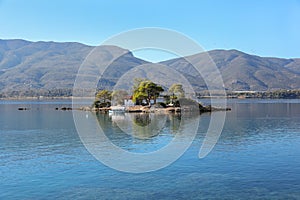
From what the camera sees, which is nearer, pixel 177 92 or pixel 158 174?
pixel 158 174

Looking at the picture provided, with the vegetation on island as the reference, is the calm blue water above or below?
below

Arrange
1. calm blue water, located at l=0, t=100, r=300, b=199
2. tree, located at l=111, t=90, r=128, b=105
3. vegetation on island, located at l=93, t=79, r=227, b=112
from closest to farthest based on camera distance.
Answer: calm blue water, located at l=0, t=100, r=300, b=199 < vegetation on island, located at l=93, t=79, r=227, b=112 < tree, located at l=111, t=90, r=128, b=105

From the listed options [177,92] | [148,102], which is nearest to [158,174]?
[177,92]

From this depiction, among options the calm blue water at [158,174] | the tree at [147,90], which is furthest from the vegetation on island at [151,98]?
the calm blue water at [158,174]

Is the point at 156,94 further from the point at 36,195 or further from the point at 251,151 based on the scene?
the point at 36,195

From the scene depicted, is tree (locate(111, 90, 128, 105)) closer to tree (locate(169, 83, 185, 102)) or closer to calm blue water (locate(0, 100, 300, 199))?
tree (locate(169, 83, 185, 102))

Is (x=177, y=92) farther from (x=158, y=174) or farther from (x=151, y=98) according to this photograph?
(x=158, y=174)

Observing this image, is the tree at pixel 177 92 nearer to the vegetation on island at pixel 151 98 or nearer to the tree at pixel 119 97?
the vegetation on island at pixel 151 98

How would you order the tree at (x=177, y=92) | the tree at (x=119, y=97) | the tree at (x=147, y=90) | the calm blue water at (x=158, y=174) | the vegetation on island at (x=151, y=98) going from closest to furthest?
the calm blue water at (x=158, y=174) → the tree at (x=147, y=90) → the vegetation on island at (x=151, y=98) → the tree at (x=177, y=92) → the tree at (x=119, y=97)

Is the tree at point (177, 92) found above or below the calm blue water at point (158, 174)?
above

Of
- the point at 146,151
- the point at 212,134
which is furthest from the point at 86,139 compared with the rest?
the point at 212,134

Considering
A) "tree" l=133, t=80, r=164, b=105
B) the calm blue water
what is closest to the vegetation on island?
"tree" l=133, t=80, r=164, b=105

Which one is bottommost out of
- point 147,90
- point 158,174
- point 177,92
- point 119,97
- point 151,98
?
point 158,174

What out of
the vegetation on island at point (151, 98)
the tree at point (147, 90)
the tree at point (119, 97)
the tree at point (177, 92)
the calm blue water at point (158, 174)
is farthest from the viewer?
the tree at point (119, 97)
